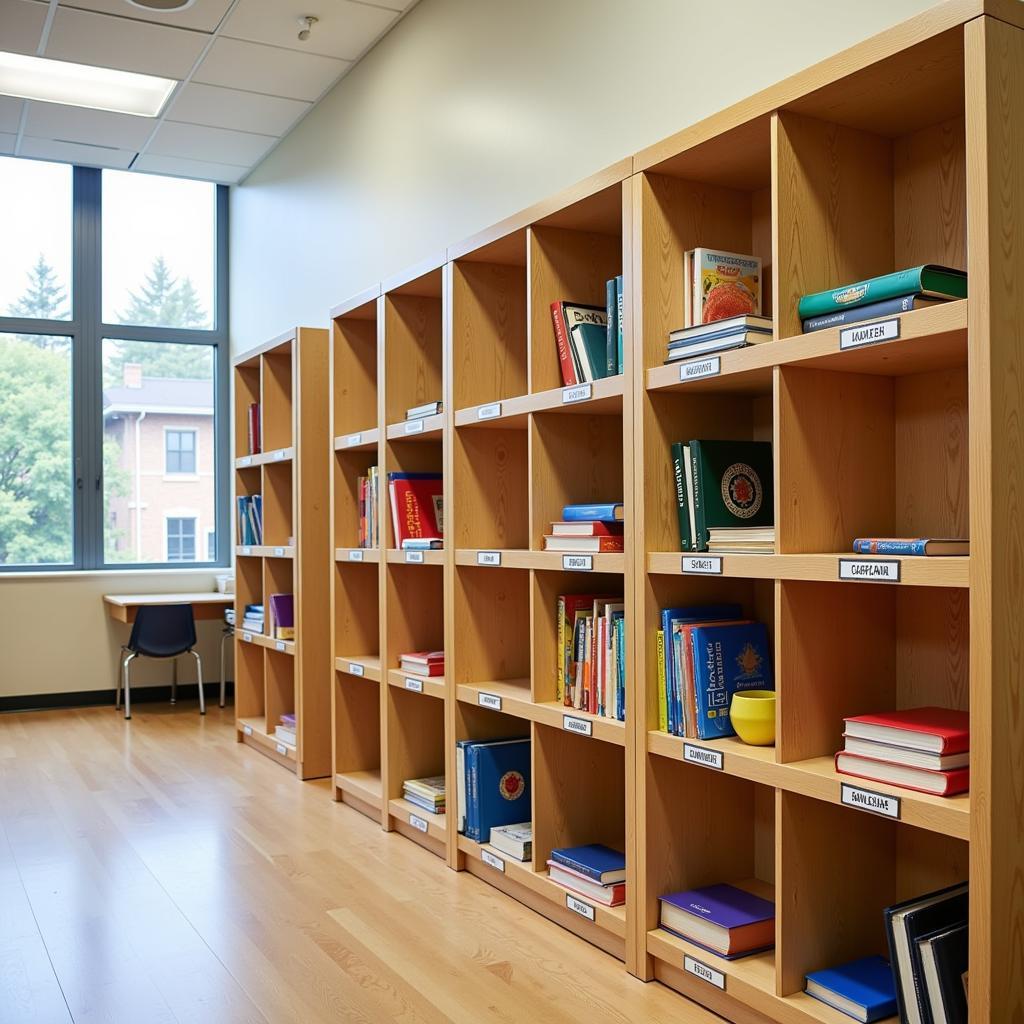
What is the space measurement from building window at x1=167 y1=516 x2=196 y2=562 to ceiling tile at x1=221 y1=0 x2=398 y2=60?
335 centimetres

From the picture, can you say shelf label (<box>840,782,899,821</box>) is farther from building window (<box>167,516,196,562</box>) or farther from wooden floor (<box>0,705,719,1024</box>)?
building window (<box>167,516,196,562</box>)

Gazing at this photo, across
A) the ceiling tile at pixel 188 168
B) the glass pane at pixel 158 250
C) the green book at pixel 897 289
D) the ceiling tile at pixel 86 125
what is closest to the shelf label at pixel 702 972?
the green book at pixel 897 289

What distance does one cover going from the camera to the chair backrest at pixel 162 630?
20.5 ft

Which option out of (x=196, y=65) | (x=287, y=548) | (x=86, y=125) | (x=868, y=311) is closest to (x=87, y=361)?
(x=86, y=125)

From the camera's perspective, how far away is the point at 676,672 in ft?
8.13

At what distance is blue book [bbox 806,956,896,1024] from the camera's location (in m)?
1.99

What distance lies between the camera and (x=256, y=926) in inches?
112

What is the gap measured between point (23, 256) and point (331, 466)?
11.8 ft

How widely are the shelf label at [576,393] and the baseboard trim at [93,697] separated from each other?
16.0 feet

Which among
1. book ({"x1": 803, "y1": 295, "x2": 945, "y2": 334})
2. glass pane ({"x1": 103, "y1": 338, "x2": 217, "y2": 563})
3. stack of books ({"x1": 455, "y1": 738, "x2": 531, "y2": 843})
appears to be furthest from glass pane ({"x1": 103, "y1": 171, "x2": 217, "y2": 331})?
book ({"x1": 803, "y1": 295, "x2": 945, "y2": 334})

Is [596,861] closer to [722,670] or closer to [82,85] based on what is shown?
[722,670]

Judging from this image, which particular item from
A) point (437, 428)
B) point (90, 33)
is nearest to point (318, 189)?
point (90, 33)

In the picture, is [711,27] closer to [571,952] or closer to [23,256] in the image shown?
[571,952]

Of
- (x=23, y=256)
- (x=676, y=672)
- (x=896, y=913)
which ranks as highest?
(x=23, y=256)
